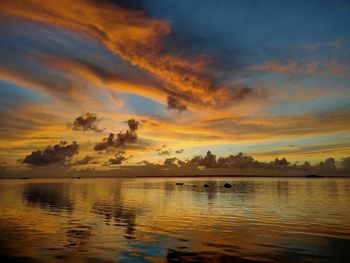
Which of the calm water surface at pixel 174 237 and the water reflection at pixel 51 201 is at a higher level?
the water reflection at pixel 51 201

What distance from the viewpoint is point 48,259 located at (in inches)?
925

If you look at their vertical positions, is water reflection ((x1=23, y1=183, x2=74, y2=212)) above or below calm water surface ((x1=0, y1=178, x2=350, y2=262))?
above

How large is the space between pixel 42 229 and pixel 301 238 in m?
27.9

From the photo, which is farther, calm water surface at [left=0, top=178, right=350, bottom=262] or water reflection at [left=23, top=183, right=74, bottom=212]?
water reflection at [left=23, top=183, right=74, bottom=212]

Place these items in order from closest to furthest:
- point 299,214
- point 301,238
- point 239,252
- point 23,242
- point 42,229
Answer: point 239,252
point 23,242
point 301,238
point 42,229
point 299,214

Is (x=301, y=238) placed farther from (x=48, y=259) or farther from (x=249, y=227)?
(x=48, y=259)

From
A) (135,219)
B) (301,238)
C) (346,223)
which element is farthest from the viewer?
(135,219)

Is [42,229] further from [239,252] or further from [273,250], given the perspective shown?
[273,250]

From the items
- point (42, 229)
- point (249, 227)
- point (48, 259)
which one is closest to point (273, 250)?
point (249, 227)

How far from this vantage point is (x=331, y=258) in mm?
24328

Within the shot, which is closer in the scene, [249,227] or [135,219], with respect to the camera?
[249,227]

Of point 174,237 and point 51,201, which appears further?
point 51,201

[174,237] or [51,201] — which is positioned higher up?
[51,201]

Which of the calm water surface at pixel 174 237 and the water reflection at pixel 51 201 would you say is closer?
the calm water surface at pixel 174 237
